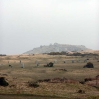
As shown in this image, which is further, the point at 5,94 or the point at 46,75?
the point at 46,75

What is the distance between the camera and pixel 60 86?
1458 inches


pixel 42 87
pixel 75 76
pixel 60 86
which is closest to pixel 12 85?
pixel 42 87

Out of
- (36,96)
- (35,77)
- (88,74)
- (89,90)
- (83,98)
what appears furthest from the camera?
(88,74)

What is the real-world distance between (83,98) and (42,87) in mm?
8008

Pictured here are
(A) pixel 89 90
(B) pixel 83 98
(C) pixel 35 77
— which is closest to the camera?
(B) pixel 83 98

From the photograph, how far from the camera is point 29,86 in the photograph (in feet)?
119

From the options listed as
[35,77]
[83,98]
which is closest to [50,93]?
[83,98]

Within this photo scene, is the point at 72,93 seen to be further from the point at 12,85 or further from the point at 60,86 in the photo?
the point at 12,85

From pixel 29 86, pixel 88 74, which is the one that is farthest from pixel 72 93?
pixel 88 74

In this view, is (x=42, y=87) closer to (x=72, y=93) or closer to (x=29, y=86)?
(x=29, y=86)

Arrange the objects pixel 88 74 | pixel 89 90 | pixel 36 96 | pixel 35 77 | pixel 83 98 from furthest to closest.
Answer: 1. pixel 88 74
2. pixel 35 77
3. pixel 89 90
4. pixel 36 96
5. pixel 83 98

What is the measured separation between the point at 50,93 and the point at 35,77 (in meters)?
12.1

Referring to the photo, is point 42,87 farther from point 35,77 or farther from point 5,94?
point 35,77

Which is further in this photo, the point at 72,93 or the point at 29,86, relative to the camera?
the point at 29,86
